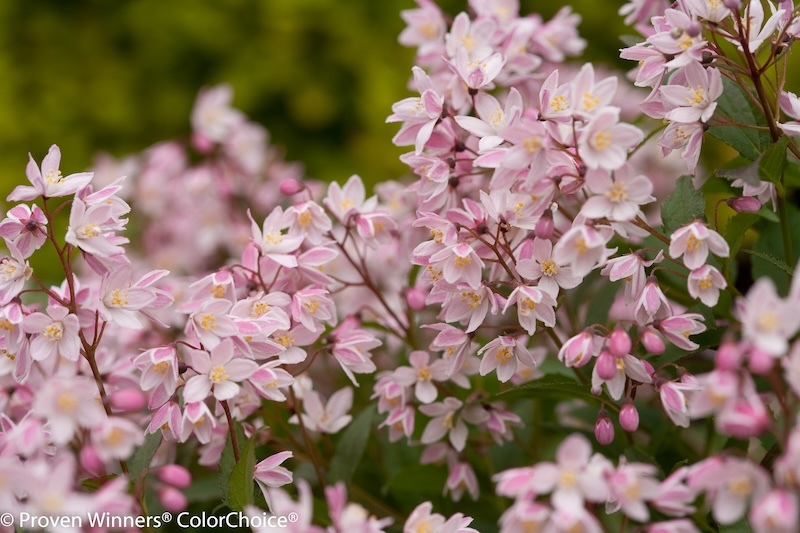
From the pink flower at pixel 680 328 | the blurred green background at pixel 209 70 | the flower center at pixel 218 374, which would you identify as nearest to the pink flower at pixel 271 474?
the flower center at pixel 218 374

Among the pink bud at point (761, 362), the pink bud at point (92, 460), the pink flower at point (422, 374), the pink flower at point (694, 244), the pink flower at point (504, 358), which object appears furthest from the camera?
the pink flower at point (422, 374)

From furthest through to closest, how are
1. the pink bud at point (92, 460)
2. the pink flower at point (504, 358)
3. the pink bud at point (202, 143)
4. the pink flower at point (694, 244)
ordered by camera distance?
the pink bud at point (202, 143) < the pink flower at point (504, 358) < the pink flower at point (694, 244) < the pink bud at point (92, 460)

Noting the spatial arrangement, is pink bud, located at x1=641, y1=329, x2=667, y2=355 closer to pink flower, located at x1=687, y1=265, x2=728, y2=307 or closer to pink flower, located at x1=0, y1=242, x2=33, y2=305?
pink flower, located at x1=687, y1=265, x2=728, y2=307

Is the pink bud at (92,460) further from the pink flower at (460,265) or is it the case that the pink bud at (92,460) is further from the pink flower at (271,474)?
the pink flower at (460,265)

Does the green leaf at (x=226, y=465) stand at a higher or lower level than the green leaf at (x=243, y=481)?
lower

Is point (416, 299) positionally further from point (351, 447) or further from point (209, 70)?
point (209, 70)

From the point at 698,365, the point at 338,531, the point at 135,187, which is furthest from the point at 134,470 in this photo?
the point at 135,187

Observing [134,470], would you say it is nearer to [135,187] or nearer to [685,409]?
[685,409]
